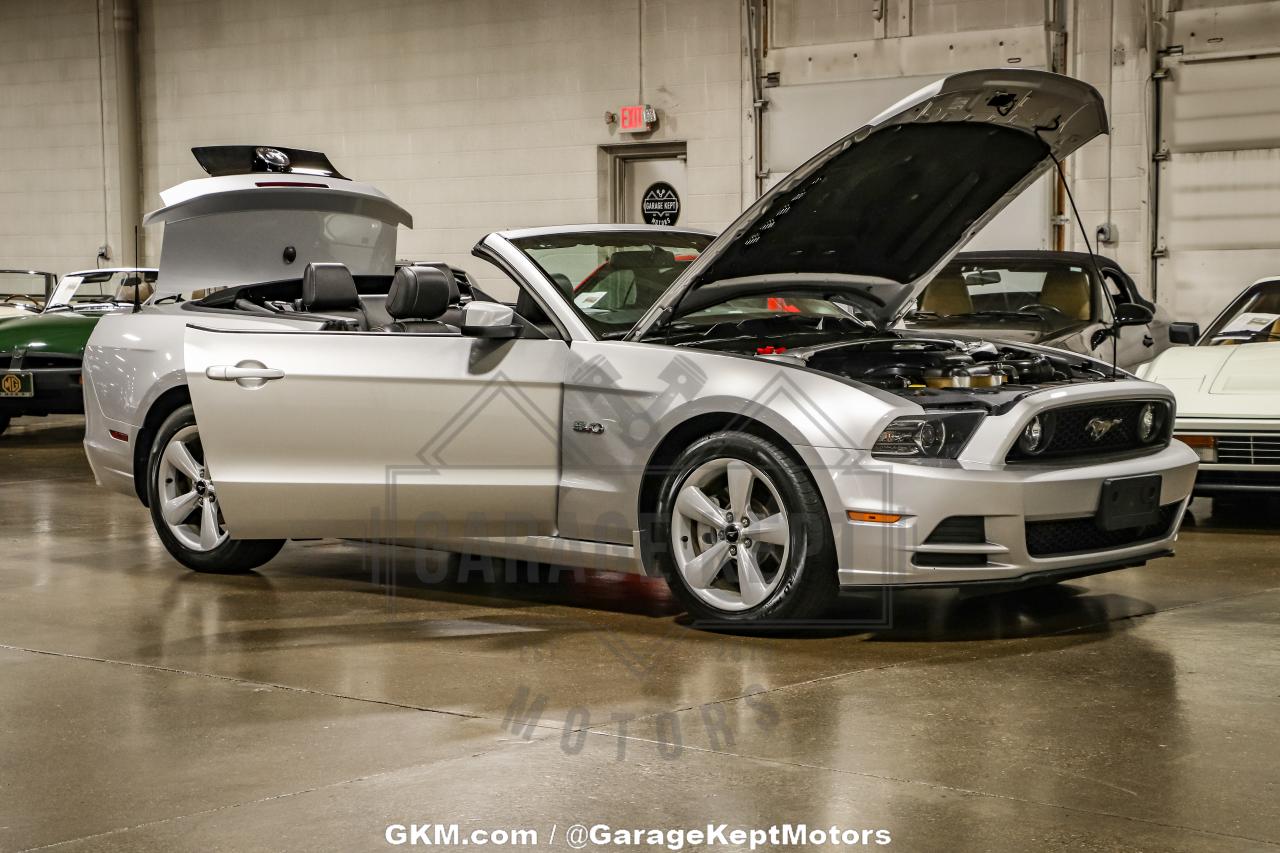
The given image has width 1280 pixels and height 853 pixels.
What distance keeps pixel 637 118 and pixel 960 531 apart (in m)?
12.8

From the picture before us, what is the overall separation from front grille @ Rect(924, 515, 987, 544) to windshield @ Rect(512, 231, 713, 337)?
1.40m

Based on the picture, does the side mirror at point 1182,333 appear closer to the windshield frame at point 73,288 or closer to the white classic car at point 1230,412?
the white classic car at point 1230,412

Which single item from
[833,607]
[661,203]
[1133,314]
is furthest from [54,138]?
[833,607]

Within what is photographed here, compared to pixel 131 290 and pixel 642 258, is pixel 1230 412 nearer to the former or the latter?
pixel 642 258

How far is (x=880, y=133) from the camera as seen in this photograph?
5395 mm

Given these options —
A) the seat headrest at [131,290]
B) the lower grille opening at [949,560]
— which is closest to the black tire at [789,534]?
the lower grille opening at [949,560]

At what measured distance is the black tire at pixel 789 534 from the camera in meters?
5.05

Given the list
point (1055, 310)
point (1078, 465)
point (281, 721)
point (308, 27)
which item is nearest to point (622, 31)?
point (308, 27)

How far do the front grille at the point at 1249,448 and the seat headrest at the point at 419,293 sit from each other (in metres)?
3.82

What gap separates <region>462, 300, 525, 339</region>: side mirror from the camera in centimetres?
556

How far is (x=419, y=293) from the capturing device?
5.95 meters

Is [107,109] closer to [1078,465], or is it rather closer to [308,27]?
[308,27]

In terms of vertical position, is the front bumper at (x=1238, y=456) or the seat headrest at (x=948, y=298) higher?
the seat headrest at (x=948, y=298)

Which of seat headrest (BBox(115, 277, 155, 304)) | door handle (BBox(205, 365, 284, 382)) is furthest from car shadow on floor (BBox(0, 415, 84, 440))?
door handle (BBox(205, 365, 284, 382))
